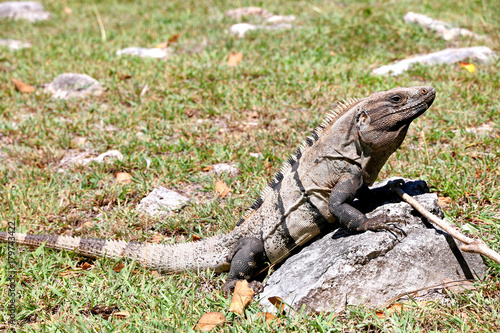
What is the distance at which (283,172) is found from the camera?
141 inches

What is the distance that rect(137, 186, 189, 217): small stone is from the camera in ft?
14.2

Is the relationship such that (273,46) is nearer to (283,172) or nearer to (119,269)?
(283,172)

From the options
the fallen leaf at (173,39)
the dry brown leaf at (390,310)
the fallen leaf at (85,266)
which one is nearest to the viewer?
the dry brown leaf at (390,310)

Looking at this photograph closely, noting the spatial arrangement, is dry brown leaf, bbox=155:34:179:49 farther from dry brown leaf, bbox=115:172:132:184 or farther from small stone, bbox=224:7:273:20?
dry brown leaf, bbox=115:172:132:184

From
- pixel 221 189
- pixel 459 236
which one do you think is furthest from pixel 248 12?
pixel 459 236

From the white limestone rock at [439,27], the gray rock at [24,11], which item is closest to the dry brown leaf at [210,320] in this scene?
the white limestone rock at [439,27]

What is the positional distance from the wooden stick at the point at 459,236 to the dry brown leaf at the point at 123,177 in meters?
2.74

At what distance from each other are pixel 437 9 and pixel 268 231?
778 cm

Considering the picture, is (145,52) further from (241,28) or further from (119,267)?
(119,267)

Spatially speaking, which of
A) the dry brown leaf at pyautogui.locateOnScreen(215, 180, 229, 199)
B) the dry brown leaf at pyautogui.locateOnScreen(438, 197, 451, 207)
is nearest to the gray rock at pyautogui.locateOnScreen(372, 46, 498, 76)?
the dry brown leaf at pyautogui.locateOnScreen(438, 197, 451, 207)

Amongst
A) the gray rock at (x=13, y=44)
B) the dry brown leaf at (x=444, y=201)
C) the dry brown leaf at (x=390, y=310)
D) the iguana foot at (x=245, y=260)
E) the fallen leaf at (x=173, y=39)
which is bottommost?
the gray rock at (x=13, y=44)

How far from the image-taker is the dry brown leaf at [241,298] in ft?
10.0

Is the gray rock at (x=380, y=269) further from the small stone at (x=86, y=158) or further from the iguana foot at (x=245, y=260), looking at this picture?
the small stone at (x=86, y=158)

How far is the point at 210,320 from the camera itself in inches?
115
